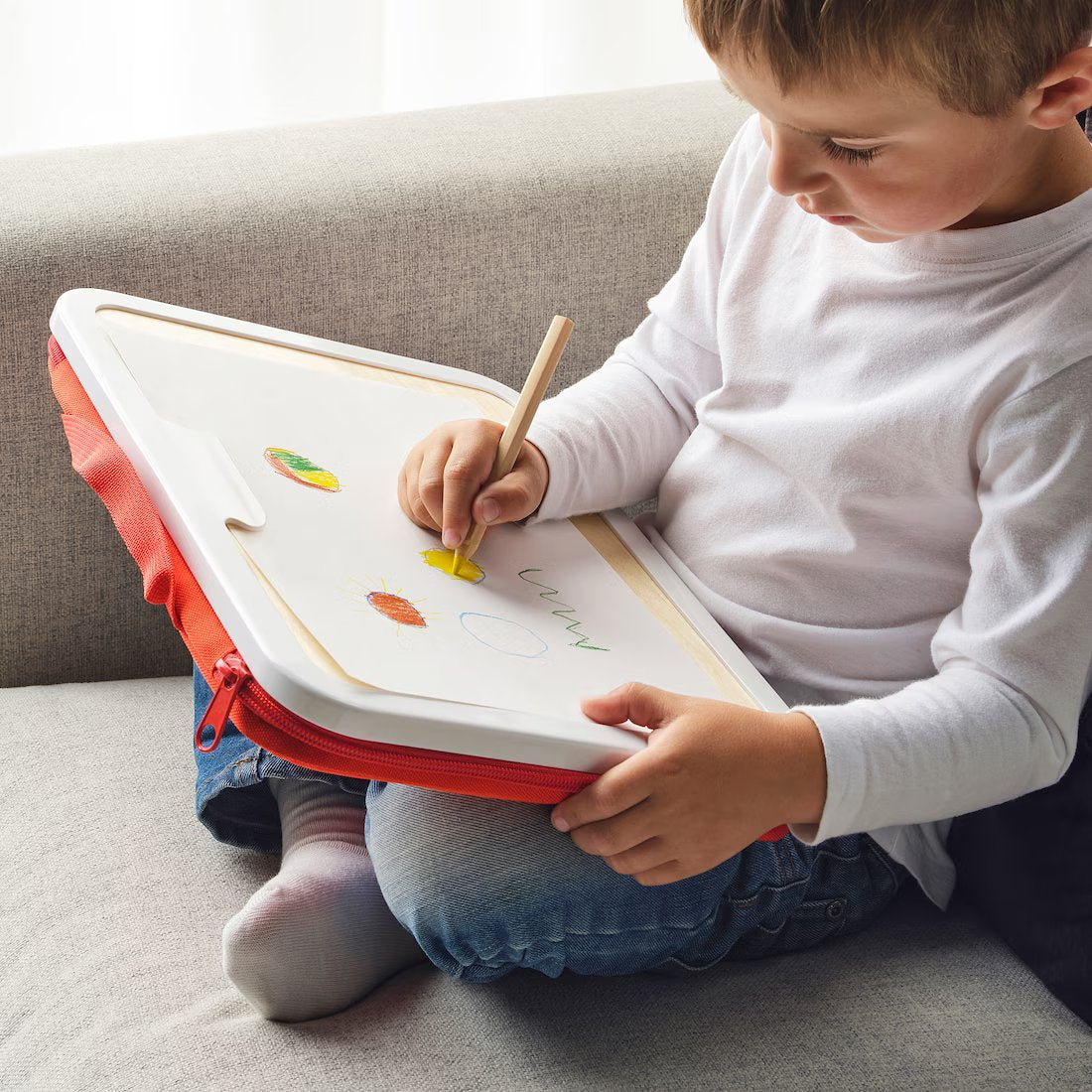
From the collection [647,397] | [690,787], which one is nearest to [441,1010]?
[690,787]

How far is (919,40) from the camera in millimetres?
536

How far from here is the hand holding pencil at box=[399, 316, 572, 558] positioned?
685 mm

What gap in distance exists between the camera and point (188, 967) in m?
0.65

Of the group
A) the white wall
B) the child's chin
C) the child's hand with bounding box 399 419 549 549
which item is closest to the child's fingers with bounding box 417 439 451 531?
the child's hand with bounding box 399 419 549 549

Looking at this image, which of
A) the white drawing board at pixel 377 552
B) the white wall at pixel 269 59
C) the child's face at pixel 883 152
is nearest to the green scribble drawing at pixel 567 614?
the white drawing board at pixel 377 552

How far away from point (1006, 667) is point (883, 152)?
0.25 metres

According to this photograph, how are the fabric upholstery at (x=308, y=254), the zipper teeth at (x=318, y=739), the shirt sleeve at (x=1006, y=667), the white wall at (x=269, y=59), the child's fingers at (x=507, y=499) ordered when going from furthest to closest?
the white wall at (x=269, y=59)
the fabric upholstery at (x=308, y=254)
the child's fingers at (x=507, y=499)
the shirt sleeve at (x=1006, y=667)
the zipper teeth at (x=318, y=739)

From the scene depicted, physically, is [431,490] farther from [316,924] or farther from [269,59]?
[269,59]

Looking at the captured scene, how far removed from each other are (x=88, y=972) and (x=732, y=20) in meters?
0.55

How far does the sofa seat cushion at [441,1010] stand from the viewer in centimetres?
60

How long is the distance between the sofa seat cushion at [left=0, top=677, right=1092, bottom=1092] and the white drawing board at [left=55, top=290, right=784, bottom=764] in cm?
16

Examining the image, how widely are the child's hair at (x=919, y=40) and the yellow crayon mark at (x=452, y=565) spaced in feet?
0.94

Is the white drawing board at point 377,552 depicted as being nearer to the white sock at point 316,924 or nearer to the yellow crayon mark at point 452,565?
the yellow crayon mark at point 452,565

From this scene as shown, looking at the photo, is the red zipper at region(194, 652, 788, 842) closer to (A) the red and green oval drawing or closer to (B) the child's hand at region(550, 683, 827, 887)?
(B) the child's hand at region(550, 683, 827, 887)
